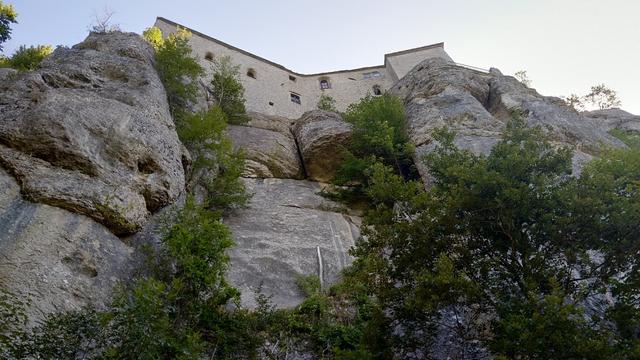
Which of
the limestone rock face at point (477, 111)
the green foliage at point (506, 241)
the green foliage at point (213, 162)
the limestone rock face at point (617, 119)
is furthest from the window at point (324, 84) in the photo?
the green foliage at point (506, 241)

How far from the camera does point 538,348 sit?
5.73 metres

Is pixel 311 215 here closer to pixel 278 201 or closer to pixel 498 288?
pixel 278 201

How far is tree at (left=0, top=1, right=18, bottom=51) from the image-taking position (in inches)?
706

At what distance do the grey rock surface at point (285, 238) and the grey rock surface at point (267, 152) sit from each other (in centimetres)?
52

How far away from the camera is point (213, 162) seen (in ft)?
46.3

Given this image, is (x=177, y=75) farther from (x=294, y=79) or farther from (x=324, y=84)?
(x=324, y=84)

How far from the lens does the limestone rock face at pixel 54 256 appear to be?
6949 mm

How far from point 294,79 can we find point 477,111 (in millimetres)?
16421

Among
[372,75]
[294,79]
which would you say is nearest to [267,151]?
[294,79]

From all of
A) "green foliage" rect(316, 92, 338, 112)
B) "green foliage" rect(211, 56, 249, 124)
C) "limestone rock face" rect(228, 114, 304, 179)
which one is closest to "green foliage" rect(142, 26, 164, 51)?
"green foliage" rect(211, 56, 249, 124)

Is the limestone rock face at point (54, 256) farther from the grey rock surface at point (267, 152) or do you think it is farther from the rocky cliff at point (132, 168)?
the grey rock surface at point (267, 152)

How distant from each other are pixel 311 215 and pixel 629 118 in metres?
17.9

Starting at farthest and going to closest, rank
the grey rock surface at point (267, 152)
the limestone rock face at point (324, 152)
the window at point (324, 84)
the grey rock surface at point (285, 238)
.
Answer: the window at point (324, 84)
the limestone rock face at point (324, 152)
the grey rock surface at point (267, 152)
the grey rock surface at point (285, 238)

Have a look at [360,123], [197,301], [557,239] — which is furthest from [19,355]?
[360,123]
